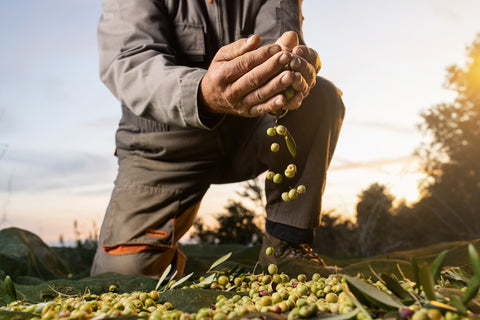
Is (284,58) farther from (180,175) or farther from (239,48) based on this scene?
(180,175)

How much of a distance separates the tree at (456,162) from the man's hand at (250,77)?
6869mm

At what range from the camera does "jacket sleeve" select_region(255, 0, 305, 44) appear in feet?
8.03

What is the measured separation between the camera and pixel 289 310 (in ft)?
3.35

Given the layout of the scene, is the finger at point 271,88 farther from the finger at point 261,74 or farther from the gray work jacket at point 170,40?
the gray work jacket at point 170,40

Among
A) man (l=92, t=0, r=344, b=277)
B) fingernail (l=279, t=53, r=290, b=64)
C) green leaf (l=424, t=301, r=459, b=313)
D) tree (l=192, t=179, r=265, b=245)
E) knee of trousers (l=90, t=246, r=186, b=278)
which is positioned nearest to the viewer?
green leaf (l=424, t=301, r=459, b=313)

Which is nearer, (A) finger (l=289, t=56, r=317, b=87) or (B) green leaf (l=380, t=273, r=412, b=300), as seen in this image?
(B) green leaf (l=380, t=273, r=412, b=300)

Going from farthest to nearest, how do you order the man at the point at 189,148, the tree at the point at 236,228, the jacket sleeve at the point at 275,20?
the tree at the point at 236,228
the jacket sleeve at the point at 275,20
the man at the point at 189,148

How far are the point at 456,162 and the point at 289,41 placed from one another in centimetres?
884

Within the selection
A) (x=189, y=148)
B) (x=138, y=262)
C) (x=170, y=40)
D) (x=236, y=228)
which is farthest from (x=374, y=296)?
(x=236, y=228)

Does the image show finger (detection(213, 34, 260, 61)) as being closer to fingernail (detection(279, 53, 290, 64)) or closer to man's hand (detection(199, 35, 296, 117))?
man's hand (detection(199, 35, 296, 117))

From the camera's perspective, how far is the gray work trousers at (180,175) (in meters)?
2.31

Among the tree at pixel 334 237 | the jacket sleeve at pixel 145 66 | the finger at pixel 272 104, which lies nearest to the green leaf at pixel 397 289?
the finger at pixel 272 104

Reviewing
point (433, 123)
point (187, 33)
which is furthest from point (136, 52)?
point (433, 123)

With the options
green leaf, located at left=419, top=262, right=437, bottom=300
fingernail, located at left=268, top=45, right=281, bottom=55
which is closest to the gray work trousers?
fingernail, located at left=268, top=45, right=281, bottom=55
